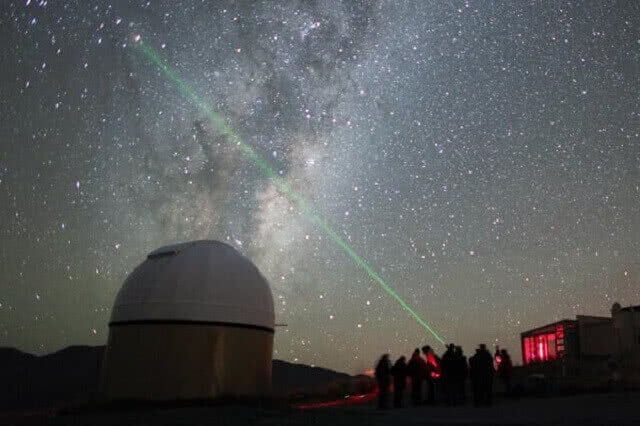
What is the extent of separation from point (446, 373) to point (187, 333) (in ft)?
25.4

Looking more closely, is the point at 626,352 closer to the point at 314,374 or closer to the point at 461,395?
the point at 461,395

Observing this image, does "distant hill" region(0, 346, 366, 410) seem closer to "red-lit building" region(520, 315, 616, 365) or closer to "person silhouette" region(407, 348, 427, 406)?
"red-lit building" region(520, 315, 616, 365)

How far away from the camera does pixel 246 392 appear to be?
18547 millimetres

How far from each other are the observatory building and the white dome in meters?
0.03

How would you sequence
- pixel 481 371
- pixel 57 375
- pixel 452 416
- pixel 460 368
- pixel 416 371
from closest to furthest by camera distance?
pixel 452 416 < pixel 481 371 < pixel 460 368 < pixel 416 371 < pixel 57 375

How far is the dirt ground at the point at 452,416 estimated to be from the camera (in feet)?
32.8

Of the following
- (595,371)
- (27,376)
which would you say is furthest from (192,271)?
(27,376)

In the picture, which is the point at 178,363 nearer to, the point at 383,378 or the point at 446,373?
the point at 383,378

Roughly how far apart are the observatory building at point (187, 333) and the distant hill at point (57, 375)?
213ft

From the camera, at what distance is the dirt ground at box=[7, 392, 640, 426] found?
10.0 metres

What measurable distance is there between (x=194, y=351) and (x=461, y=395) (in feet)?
25.3

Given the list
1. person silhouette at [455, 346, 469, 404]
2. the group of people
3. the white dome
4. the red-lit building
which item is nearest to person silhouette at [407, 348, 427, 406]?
the group of people

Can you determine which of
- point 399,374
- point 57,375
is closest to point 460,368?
point 399,374

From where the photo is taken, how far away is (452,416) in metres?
11.2
